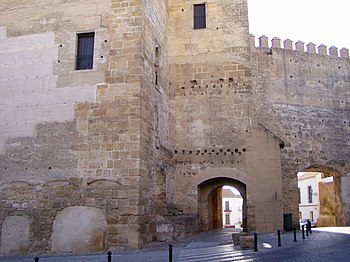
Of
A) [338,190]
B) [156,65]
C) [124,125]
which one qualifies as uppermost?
[156,65]

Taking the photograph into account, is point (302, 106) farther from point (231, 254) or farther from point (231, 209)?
point (231, 209)

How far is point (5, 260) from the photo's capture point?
876cm

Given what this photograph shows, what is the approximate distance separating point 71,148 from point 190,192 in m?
4.84

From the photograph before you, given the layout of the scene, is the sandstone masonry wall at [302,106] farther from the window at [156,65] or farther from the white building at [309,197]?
the white building at [309,197]

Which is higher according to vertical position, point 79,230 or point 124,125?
point 124,125

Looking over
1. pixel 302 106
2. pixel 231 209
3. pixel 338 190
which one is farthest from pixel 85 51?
pixel 231 209

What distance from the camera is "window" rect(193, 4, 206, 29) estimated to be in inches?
571

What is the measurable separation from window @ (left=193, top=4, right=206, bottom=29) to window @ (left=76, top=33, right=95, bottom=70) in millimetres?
5042

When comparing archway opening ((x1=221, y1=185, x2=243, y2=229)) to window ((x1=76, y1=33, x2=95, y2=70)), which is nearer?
window ((x1=76, y1=33, x2=95, y2=70))

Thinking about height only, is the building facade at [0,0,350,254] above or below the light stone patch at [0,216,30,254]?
above

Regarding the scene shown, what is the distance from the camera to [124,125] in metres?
9.77

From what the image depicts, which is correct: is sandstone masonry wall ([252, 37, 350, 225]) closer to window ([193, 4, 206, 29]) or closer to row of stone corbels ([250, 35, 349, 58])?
row of stone corbels ([250, 35, 349, 58])

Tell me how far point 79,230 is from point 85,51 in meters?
4.55

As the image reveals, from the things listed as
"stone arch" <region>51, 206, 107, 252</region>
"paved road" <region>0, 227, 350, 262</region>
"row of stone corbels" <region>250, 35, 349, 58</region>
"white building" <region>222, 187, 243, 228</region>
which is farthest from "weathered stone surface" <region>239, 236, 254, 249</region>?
"white building" <region>222, 187, 243, 228</region>
